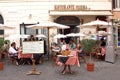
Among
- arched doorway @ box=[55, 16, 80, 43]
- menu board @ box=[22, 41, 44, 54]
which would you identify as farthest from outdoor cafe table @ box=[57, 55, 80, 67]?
arched doorway @ box=[55, 16, 80, 43]

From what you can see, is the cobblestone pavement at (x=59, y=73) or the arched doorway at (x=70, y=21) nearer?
the cobblestone pavement at (x=59, y=73)

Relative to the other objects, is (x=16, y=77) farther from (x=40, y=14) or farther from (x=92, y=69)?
(x=40, y=14)

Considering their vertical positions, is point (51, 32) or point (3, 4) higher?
point (3, 4)

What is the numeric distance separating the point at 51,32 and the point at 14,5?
394cm

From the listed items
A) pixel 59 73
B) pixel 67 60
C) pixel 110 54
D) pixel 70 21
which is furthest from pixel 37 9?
pixel 67 60

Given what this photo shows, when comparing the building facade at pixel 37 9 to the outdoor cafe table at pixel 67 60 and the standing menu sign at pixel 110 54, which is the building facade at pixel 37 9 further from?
the outdoor cafe table at pixel 67 60

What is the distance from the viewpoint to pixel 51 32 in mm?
30266

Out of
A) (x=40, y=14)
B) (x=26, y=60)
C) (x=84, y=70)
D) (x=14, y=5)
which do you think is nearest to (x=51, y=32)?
(x=40, y=14)

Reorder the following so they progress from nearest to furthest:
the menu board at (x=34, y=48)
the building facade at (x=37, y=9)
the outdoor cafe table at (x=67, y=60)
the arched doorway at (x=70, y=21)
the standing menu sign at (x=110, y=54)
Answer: the outdoor cafe table at (x=67, y=60)
the menu board at (x=34, y=48)
the standing menu sign at (x=110, y=54)
the building facade at (x=37, y=9)
the arched doorway at (x=70, y=21)

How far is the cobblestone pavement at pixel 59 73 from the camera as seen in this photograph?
585 inches

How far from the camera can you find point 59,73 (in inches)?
634

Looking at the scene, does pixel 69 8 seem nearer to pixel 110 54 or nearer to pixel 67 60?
pixel 110 54

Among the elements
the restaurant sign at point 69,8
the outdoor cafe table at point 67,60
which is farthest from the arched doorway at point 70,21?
the outdoor cafe table at point 67,60

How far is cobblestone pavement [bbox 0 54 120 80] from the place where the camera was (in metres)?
14.9
